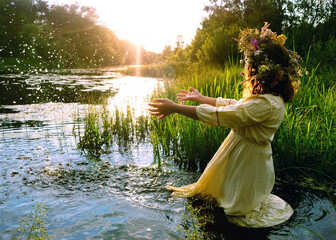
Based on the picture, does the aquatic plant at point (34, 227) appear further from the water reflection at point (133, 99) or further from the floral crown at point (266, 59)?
the water reflection at point (133, 99)

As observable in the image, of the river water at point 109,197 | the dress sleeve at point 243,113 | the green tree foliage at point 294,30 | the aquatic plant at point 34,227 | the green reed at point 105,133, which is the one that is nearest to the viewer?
the dress sleeve at point 243,113

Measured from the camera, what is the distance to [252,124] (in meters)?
2.74

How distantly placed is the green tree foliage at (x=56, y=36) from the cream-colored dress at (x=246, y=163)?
4419cm

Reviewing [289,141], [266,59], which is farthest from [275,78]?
[289,141]

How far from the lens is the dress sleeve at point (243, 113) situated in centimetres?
259

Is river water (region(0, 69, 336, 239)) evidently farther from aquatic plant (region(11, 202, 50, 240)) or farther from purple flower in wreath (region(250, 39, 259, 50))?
purple flower in wreath (region(250, 39, 259, 50))

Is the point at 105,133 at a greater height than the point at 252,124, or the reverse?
the point at 252,124

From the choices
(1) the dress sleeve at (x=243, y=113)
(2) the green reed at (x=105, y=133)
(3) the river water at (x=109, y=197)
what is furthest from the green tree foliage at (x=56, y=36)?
(1) the dress sleeve at (x=243, y=113)

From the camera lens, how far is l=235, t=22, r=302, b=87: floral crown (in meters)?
2.61

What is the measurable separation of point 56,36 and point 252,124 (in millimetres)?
56838

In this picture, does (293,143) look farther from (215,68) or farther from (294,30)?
(294,30)

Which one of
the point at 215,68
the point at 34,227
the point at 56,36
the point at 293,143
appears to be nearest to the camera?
the point at 34,227

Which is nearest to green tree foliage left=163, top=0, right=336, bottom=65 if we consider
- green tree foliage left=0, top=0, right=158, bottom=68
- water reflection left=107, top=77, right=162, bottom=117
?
water reflection left=107, top=77, right=162, bottom=117

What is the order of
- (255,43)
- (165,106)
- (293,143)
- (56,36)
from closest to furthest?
(255,43) < (165,106) < (293,143) < (56,36)
